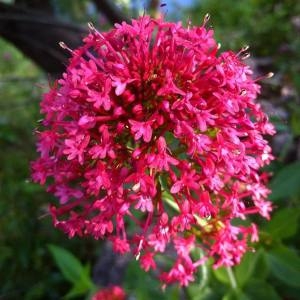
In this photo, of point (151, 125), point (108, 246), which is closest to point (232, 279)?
point (151, 125)

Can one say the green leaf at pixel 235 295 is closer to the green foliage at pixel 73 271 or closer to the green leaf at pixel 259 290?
the green leaf at pixel 259 290

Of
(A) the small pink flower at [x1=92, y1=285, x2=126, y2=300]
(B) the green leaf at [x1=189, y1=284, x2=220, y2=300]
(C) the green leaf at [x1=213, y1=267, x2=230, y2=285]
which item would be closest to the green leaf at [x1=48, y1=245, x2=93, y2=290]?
→ (A) the small pink flower at [x1=92, y1=285, x2=126, y2=300]

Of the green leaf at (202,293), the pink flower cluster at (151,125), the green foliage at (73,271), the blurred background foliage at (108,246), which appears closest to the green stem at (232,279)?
the blurred background foliage at (108,246)

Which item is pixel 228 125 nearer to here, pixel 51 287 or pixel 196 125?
pixel 196 125

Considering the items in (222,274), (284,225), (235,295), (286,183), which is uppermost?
(286,183)

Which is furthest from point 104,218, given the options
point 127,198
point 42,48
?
point 42,48

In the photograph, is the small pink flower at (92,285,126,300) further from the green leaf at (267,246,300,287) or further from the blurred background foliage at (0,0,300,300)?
the green leaf at (267,246,300,287)

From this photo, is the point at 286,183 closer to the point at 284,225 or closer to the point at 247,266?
the point at 284,225
